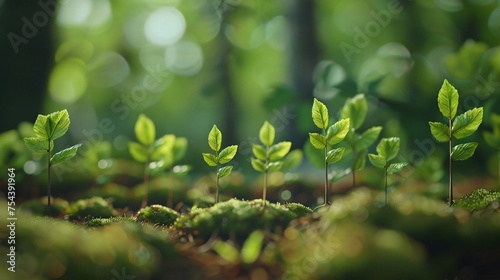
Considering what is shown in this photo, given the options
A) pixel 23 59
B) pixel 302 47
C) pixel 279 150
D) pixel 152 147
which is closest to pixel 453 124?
pixel 279 150

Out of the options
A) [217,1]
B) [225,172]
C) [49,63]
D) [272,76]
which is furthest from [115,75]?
[225,172]

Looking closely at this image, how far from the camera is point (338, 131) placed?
4.85 feet

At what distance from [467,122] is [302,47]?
188 centimetres

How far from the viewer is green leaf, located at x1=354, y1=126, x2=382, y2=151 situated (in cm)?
169

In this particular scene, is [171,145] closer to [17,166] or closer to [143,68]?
[17,166]

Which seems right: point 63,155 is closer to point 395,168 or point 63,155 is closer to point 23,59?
point 395,168

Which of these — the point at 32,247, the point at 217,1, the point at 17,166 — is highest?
the point at 217,1

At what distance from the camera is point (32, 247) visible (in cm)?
94

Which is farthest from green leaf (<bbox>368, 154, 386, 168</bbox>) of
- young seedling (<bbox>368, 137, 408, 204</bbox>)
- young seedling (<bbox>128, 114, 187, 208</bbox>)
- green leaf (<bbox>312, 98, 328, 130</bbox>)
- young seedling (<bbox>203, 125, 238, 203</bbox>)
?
young seedling (<bbox>128, 114, 187, 208</bbox>)

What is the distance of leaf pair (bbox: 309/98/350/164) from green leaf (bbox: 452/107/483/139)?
354mm

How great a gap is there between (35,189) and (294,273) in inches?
76.8

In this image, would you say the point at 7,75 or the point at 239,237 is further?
the point at 7,75

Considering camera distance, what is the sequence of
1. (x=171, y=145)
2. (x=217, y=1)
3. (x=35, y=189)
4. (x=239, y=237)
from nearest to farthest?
(x=239, y=237)
(x=171, y=145)
(x=35, y=189)
(x=217, y=1)

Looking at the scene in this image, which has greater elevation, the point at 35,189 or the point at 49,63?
the point at 49,63
